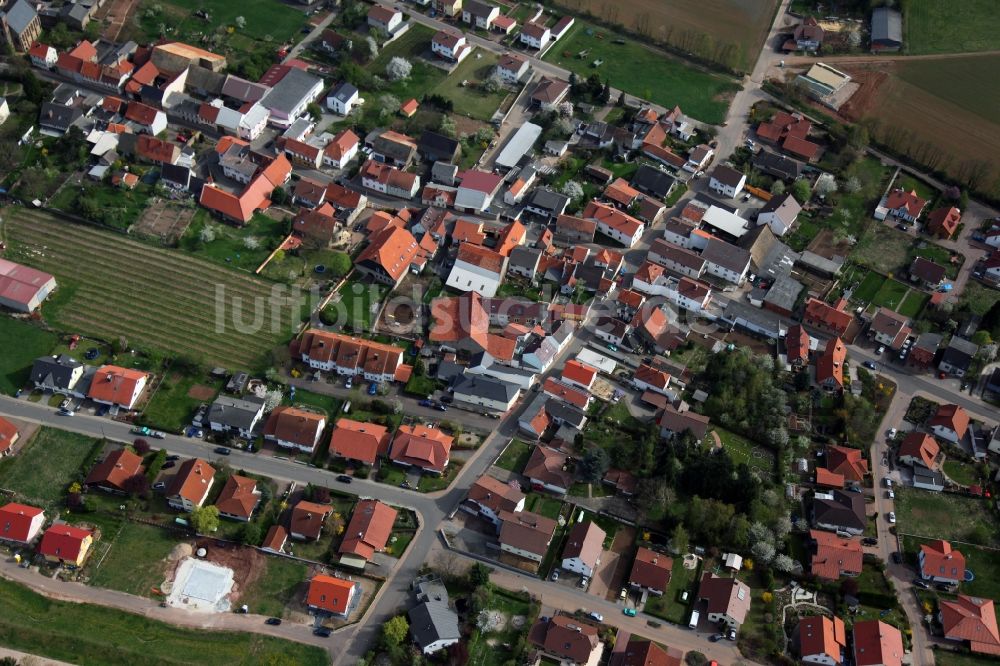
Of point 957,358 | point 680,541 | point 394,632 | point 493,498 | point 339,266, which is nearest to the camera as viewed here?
point 394,632

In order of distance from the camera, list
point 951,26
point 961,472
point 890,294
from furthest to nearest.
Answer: point 951,26, point 890,294, point 961,472

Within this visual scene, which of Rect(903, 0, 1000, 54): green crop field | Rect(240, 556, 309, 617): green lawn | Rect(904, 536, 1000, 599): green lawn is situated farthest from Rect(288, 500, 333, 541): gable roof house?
Rect(903, 0, 1000, 54): green crop field

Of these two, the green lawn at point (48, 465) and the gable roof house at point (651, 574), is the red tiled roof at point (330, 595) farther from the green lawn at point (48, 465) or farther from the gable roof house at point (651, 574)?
the green lawn at point (48, 465)

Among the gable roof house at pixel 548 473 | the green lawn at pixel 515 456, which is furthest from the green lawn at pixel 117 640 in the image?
the gable roof house at pixel 548 473

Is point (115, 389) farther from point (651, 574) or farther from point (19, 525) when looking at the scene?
point (651, 574)

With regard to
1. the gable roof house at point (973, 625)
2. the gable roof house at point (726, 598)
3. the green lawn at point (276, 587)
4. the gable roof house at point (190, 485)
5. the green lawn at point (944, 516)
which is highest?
the green lawn at point (944, 516)

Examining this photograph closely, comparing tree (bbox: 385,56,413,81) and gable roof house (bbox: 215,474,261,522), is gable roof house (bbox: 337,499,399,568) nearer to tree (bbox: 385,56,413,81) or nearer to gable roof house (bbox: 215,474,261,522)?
gable roof house (bbox: 215,474,261,522)


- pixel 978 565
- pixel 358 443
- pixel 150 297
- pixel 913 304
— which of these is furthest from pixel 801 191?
pixel 150 297
